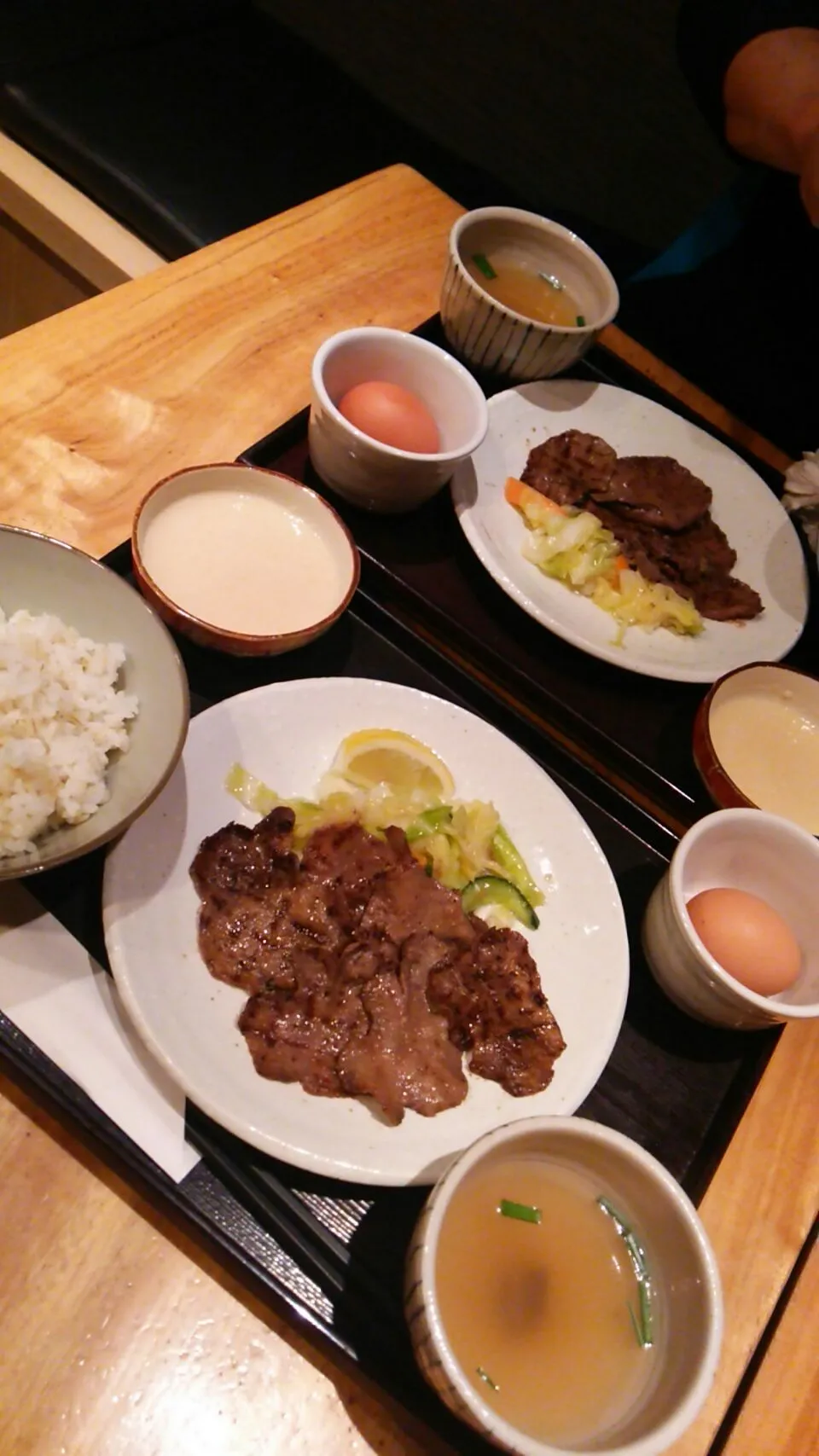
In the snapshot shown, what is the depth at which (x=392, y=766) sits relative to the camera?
1491 mm

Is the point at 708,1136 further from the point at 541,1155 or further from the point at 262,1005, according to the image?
the point at 262,1005

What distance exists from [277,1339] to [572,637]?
1173 millimetres

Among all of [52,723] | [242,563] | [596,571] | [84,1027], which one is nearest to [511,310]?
[596,571]

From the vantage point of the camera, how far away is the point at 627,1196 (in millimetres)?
1086

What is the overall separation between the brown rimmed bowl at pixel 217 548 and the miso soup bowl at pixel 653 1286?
2.58 ft

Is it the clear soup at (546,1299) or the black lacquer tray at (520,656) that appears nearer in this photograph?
the clear soup at (546,1299)

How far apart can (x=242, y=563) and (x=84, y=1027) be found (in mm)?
767

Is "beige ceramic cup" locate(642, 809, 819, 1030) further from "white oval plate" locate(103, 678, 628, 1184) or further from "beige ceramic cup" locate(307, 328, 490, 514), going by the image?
"beige ceramic cup" locate(307, 328, 490, 514)

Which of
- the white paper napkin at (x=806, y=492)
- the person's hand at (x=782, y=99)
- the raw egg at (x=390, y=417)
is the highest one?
the person's hand at (x=782, y=99)

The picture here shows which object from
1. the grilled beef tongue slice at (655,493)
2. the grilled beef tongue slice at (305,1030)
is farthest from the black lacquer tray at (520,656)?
the grilled beef tongue slice at (305,1030)

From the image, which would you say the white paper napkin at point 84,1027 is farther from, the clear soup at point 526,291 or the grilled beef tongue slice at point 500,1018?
the clear soup at point 526,291

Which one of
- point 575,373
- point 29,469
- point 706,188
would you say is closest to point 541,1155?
point 29,469

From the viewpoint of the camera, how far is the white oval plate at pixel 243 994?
112 cm

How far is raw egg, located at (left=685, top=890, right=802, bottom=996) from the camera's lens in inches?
54.9
